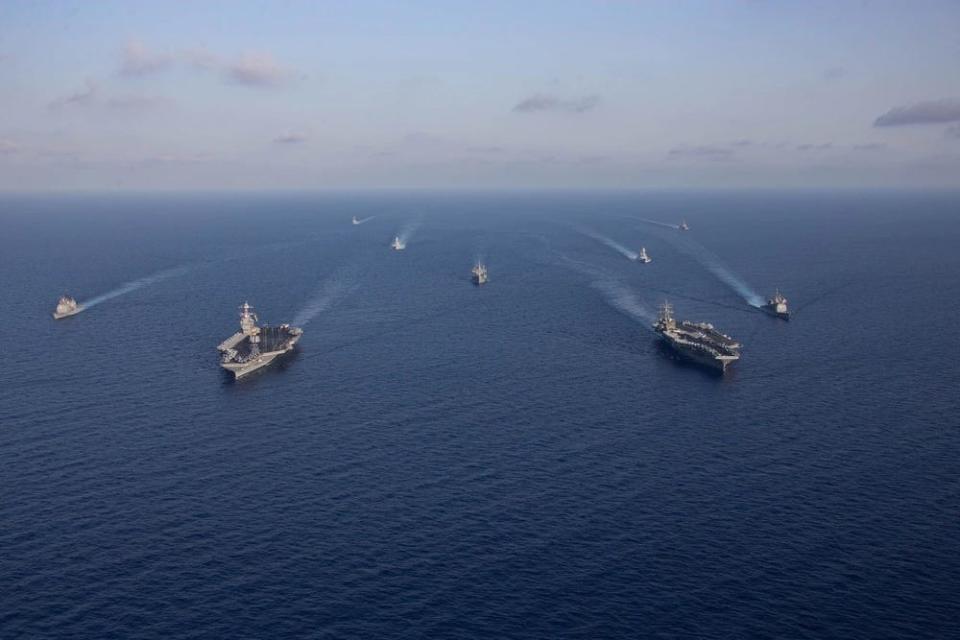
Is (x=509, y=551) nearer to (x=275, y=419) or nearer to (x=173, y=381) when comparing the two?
(x=275, y=419)

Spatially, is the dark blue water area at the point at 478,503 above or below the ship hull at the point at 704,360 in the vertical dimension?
below

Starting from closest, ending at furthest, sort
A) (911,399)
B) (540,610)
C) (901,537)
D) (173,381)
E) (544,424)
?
(540,610), (901,537), (544,424), (911,399), (173,381)

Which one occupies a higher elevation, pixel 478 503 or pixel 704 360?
pixel 704 360

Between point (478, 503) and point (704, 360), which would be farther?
point (704, 360)

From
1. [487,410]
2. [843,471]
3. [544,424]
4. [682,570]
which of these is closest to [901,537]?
[843,471]

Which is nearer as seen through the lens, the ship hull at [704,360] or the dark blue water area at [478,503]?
the dark blue water area at [478,503]

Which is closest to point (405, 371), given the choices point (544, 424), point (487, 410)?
point (487, 410)

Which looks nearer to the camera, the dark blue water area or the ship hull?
the dark blue water area

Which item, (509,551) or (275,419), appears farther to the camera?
(275,419)

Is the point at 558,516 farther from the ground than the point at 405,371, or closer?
closer

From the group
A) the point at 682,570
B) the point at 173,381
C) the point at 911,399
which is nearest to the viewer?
the point at 682,570

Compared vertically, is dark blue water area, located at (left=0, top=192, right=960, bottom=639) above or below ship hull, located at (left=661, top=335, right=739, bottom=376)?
below
